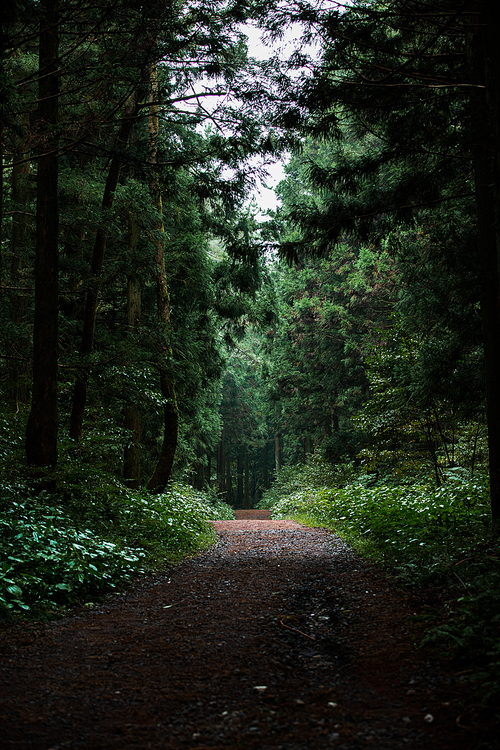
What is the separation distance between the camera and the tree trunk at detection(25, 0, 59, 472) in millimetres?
7457

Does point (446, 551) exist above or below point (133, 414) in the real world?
below

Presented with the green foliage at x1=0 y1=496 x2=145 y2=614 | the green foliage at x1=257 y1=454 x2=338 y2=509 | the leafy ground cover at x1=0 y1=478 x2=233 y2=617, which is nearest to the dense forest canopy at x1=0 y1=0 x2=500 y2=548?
the leafy ground cover at x1=0 y1=478 x2=233 y2=617

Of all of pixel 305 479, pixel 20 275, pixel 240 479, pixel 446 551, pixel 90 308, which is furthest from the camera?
pixel 240 479

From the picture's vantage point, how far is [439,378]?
7.58 meters

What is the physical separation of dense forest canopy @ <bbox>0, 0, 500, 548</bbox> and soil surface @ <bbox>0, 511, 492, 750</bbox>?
307 centimetres

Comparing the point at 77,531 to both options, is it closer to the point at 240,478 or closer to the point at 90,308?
the point at 90,308

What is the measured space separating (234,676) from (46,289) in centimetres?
625

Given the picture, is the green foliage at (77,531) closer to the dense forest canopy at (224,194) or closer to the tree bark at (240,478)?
the dense forest canopy at (224,194)

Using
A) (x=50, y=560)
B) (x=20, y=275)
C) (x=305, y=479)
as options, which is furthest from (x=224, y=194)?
(x=305, y=479)

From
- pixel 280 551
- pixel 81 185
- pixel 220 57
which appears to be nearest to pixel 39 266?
pixel 81 185

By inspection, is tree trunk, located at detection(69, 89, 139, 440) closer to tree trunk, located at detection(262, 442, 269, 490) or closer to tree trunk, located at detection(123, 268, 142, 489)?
tree trunk, located at detection(123, 268, 142, 489)

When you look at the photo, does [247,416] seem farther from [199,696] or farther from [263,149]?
[199,696]

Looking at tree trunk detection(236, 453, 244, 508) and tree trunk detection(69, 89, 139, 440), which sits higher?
tree trunk detection(69, 89, 139, 440)

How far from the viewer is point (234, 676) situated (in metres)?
3.12
